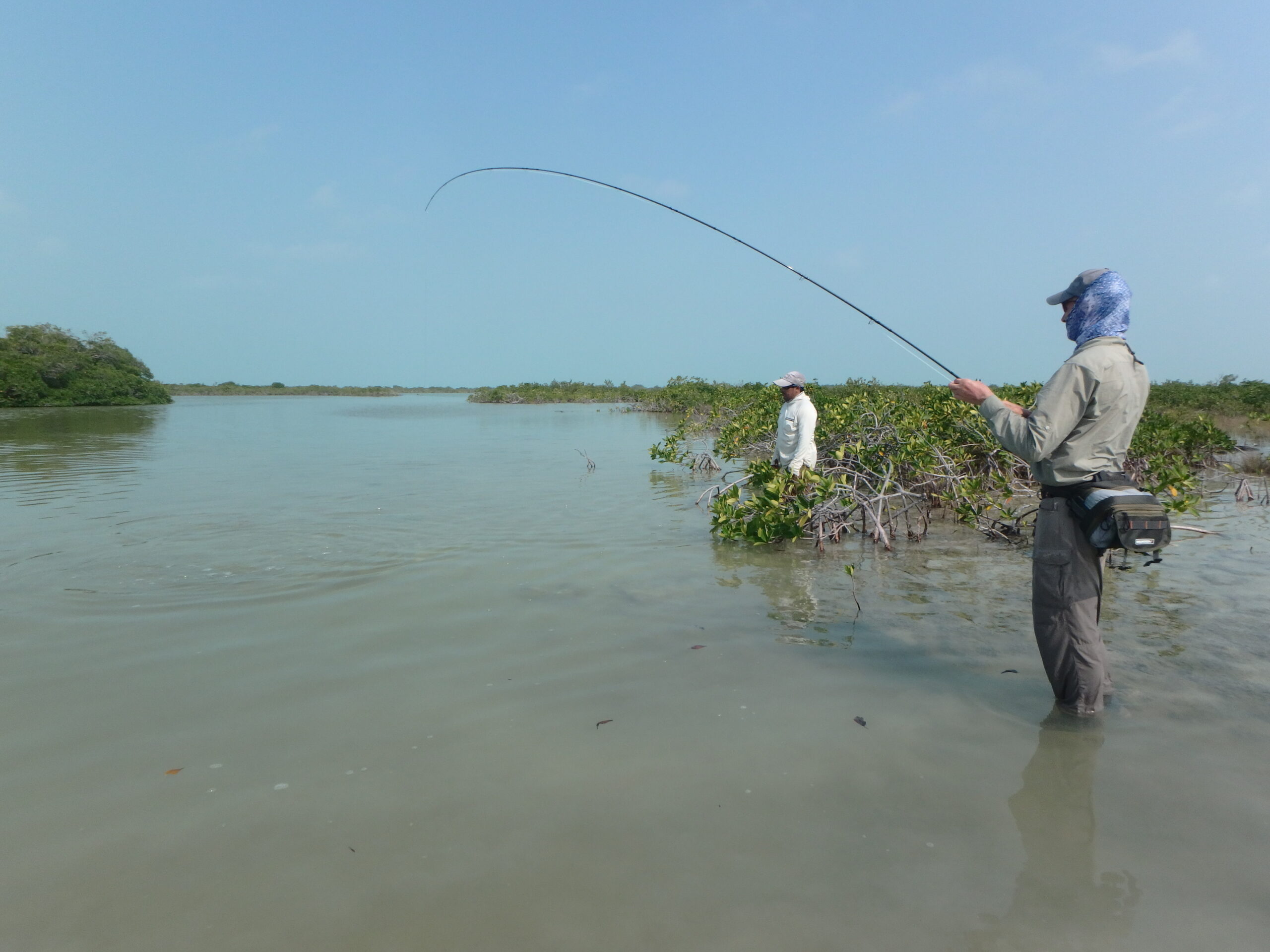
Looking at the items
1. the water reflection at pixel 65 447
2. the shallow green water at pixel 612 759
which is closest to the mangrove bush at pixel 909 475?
the shallow green water at pixel 612 759

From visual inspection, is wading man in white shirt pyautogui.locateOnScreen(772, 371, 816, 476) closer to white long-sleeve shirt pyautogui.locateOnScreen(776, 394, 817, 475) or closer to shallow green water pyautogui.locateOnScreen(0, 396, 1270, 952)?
white long-sleeve shirt pyautogui.locateOnScreen(776, 394, 817, 475)

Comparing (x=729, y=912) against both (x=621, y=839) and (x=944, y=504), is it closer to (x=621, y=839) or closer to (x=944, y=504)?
(x=621, y=839)

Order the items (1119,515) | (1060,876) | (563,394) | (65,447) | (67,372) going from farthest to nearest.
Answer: (563,394) < (67,372) < (65,447) < (1119,515) < (1060,876)

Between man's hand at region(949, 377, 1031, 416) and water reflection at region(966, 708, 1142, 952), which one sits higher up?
man's hand at region(949, 377, 1031, 416)

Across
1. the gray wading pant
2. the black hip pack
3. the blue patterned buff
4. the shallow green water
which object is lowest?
the shallow green water

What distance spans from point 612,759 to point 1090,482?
2.24 m

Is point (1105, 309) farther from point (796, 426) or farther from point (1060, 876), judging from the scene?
point (796, 426)

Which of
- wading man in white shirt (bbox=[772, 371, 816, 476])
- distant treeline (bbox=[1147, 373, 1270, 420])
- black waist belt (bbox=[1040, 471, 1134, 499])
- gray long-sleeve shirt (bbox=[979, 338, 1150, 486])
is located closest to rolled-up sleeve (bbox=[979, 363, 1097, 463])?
gray long-sleeve shirt (bbox=[979, 338, 1150, 486])

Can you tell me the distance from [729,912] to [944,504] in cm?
737

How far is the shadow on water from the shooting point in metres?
12.4

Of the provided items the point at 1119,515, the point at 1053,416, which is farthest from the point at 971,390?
the point at 1119,515

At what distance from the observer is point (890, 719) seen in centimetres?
340

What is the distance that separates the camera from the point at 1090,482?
3.02 meters

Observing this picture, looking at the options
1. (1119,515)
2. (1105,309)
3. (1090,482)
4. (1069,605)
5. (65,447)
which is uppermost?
(1105,309)
